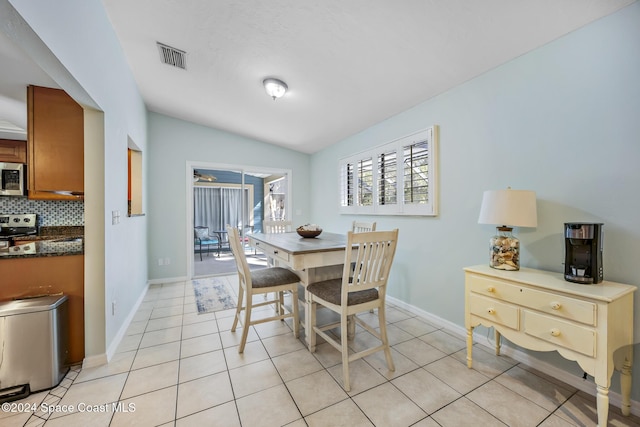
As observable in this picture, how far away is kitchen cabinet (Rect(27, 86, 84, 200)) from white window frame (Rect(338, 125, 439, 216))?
2999 millimetres

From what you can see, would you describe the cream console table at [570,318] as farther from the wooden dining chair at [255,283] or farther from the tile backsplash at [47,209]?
the tile backsplash at [47,209]

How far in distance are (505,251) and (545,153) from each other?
769mm

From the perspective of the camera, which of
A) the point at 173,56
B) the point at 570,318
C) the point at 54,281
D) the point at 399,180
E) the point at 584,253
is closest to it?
the point at 570,318

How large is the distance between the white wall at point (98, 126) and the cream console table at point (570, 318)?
9.29 ft

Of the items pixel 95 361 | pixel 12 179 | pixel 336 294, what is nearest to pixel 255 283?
pixel 336 294

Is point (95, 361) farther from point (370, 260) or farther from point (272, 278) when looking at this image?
point (370, 260)

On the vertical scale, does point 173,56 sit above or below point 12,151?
above

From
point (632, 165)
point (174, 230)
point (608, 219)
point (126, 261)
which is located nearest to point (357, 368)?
point (608, 219)

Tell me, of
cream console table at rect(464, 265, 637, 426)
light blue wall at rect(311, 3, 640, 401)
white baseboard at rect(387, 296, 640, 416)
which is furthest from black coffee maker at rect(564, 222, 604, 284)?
white baseboard at rect(387, 296, 640, 416)

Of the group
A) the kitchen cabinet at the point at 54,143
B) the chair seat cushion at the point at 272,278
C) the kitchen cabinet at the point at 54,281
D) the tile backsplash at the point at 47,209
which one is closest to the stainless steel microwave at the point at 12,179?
the tile backsplash at the point at 47,209

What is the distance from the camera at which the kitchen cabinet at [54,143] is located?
6.13 feet

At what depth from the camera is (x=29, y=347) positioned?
5.32 ft

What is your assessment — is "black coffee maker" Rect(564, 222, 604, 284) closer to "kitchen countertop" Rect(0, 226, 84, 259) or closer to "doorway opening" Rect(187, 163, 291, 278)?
"kitchen countertop" Rect(0, 226, 84, 259)

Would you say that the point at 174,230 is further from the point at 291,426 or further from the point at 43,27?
the point at 291,426
